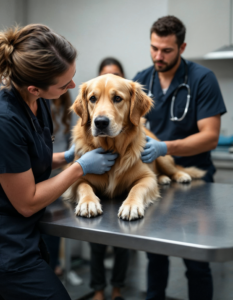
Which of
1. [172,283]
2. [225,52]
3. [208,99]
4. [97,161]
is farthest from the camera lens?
[225,52]

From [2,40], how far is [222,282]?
253 centimetres

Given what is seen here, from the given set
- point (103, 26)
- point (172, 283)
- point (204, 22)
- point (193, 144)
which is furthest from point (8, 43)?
point (103, 26)

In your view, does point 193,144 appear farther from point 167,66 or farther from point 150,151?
point 167,66

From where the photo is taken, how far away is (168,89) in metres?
2.29

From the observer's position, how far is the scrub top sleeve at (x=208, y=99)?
2.15 m

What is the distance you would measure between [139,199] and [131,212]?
14cm

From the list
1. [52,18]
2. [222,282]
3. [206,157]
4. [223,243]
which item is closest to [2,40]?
[223,243]

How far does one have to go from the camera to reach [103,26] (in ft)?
13.1

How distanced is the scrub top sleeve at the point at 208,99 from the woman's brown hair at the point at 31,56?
123 cm

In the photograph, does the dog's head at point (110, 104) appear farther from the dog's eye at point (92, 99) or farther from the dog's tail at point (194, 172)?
the dog's tail at point (194, 172)

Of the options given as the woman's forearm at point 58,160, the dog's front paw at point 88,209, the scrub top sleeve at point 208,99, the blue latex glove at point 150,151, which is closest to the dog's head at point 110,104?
the blue latex glove at point 150,151

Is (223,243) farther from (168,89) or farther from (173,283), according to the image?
(173,283)

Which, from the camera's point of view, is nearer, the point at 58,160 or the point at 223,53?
the point at 58,160

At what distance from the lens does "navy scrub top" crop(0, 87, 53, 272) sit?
1.10 metres
